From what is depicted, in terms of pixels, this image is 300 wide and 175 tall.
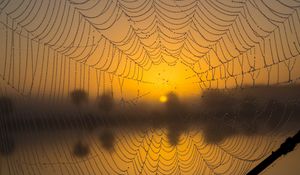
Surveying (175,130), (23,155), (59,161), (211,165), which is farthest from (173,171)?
(23,155)

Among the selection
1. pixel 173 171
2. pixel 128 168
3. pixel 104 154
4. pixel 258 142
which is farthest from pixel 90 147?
pixel 258 142

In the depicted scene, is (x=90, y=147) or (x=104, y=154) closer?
(x=104, y=154)

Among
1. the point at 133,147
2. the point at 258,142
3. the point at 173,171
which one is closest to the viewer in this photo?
the point at 173,171

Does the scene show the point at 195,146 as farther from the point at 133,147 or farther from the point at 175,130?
the point at 133,147

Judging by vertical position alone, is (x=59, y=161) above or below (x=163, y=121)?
below

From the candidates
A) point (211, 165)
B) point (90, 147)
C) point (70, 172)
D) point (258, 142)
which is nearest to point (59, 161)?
point (70, 172)

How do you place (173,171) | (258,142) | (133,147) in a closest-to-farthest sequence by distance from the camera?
(173,171), (258,142), (133,147)

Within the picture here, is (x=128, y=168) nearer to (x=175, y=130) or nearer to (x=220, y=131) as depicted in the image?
(x=175, y=130)

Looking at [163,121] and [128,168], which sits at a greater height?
[163,121]

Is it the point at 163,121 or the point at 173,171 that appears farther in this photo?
the point at 163,121
